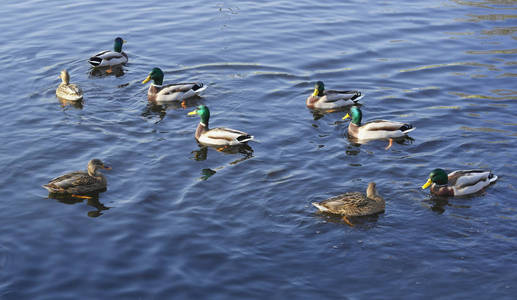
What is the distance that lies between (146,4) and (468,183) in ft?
58.7

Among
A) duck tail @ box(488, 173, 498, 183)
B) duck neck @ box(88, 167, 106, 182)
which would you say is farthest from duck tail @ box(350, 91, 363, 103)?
duck neck @ box(88, 167, 106, 182)

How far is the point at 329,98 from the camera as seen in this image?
1814 cm

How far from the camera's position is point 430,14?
998 inches

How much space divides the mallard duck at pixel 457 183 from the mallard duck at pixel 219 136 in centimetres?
452

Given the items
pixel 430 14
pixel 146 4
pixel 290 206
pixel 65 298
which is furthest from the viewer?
pixel 146 4

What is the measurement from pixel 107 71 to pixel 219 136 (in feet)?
21.4

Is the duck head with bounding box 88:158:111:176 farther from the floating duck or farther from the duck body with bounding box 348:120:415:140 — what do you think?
the floating duck

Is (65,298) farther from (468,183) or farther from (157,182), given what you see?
(468,183)

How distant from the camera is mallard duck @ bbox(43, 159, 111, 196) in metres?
13.8

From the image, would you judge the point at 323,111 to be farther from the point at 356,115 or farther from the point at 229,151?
the point at 229,151

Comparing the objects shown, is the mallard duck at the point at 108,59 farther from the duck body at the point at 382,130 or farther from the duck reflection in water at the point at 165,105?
the duck body at the point at 382,130

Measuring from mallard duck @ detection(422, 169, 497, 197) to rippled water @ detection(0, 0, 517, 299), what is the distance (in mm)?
193

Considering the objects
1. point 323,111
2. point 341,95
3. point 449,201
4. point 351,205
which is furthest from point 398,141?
point 351,205

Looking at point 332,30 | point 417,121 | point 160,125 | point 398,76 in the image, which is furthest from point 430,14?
point 160,125
